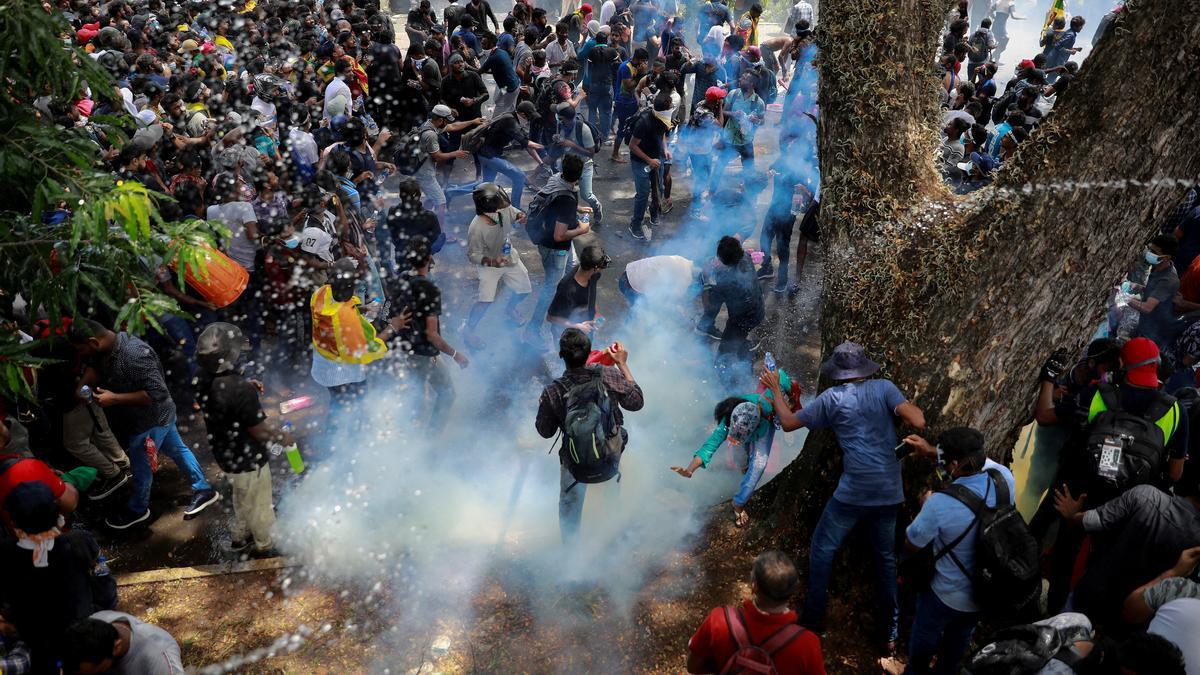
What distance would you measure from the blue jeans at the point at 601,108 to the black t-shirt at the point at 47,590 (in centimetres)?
1081

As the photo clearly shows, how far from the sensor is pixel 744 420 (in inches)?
216

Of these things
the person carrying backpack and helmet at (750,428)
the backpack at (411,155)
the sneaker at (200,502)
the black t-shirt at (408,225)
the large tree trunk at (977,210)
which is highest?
the large tree trunk at (977,210)

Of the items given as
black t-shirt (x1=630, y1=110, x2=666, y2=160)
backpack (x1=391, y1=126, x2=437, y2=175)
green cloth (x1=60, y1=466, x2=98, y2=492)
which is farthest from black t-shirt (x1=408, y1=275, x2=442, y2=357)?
black t-shirt (x1=630, y1=110, x2=666, y2=160)

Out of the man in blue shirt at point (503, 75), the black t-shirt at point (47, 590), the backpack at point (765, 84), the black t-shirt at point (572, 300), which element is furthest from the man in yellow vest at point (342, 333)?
the backpack at point (765, 84)

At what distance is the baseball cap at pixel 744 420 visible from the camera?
5.49 metres

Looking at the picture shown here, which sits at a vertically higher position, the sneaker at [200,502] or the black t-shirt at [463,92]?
the black t-shirt at [463,92]

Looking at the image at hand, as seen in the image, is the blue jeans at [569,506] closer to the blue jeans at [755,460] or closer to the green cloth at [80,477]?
the blue jeans at [755,460]

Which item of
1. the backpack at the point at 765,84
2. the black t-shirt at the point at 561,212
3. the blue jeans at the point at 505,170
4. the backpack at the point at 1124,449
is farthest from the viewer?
the backpack at the point at 765,84

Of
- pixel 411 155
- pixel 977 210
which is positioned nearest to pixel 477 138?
pixel 411 155

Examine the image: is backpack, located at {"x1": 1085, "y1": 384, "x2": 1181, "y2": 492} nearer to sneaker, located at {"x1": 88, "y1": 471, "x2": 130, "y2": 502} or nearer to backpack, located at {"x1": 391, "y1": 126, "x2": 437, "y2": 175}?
sneaker, located at {"x1": 88, "y1": 471, "x2": 130, "y2": 502}

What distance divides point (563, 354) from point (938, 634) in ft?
8.71

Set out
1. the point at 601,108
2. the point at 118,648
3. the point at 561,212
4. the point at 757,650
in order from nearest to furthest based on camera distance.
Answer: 1. the point at 757,650
2. the point at 118,648
3. the point at 561,212
4. the point at 601,108

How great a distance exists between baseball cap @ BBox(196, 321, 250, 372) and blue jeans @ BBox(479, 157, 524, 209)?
17.4ft

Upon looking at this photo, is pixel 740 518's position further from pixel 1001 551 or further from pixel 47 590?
pixel 47 590
